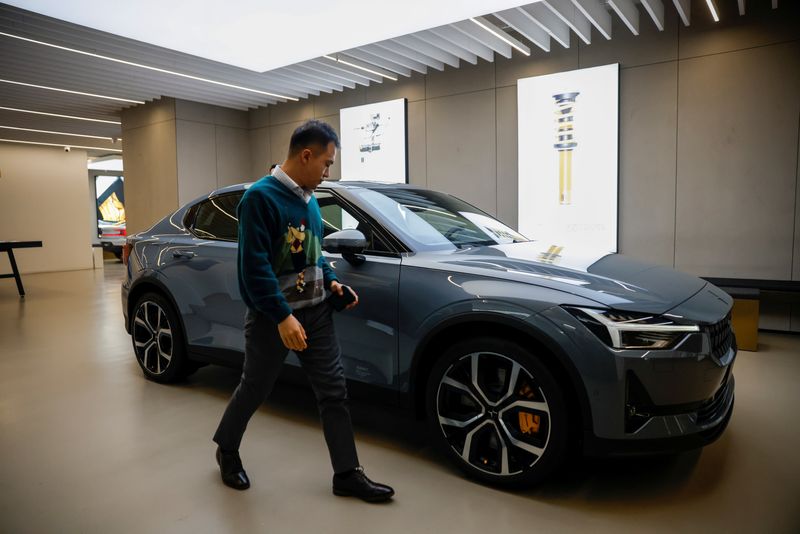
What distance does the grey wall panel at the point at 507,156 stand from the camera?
732 centimetres

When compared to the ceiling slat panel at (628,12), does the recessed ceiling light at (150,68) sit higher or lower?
higher

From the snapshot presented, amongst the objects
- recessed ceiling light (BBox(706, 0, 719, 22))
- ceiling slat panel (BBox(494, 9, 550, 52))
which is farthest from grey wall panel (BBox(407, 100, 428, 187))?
recessed ceiling light (BBox(706, 0, 719, 22))

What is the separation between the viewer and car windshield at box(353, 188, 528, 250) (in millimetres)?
2752

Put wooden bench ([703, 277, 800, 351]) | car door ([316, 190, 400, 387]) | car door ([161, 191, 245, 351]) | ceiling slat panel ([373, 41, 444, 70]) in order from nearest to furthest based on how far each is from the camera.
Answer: car door ([316, 190, 400, 387]), car door ([161, 191, 245, 351]), wooden bench ([703, 277, 800, 351]), ceiling slat panel ([373, 41, 444, 70])

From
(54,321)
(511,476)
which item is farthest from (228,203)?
(54,321)

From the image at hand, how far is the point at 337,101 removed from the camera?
9461 millimetres

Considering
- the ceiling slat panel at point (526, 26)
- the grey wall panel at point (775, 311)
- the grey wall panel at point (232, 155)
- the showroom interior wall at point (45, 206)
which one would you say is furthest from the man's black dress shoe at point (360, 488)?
the showroom interior wall at point (45, 206)

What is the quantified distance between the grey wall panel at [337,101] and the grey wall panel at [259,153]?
152 cm

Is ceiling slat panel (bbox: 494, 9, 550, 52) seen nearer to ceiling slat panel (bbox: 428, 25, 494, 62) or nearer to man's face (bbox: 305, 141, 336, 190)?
ceiling slat panel (bbox: 428, 25, 494, 62)

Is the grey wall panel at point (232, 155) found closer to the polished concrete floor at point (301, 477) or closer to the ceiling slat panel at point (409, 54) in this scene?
the ceiling slat panel at point (409, 54)

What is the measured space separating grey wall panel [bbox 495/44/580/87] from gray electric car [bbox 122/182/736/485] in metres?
4.62

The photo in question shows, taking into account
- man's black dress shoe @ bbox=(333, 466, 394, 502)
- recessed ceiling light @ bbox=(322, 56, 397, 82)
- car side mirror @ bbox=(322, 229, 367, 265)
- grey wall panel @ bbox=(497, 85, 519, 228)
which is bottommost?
man's black dress shoe @ bbox=(333, 466, 394, 502)

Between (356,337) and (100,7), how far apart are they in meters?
5.03

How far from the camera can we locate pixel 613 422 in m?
2.02
